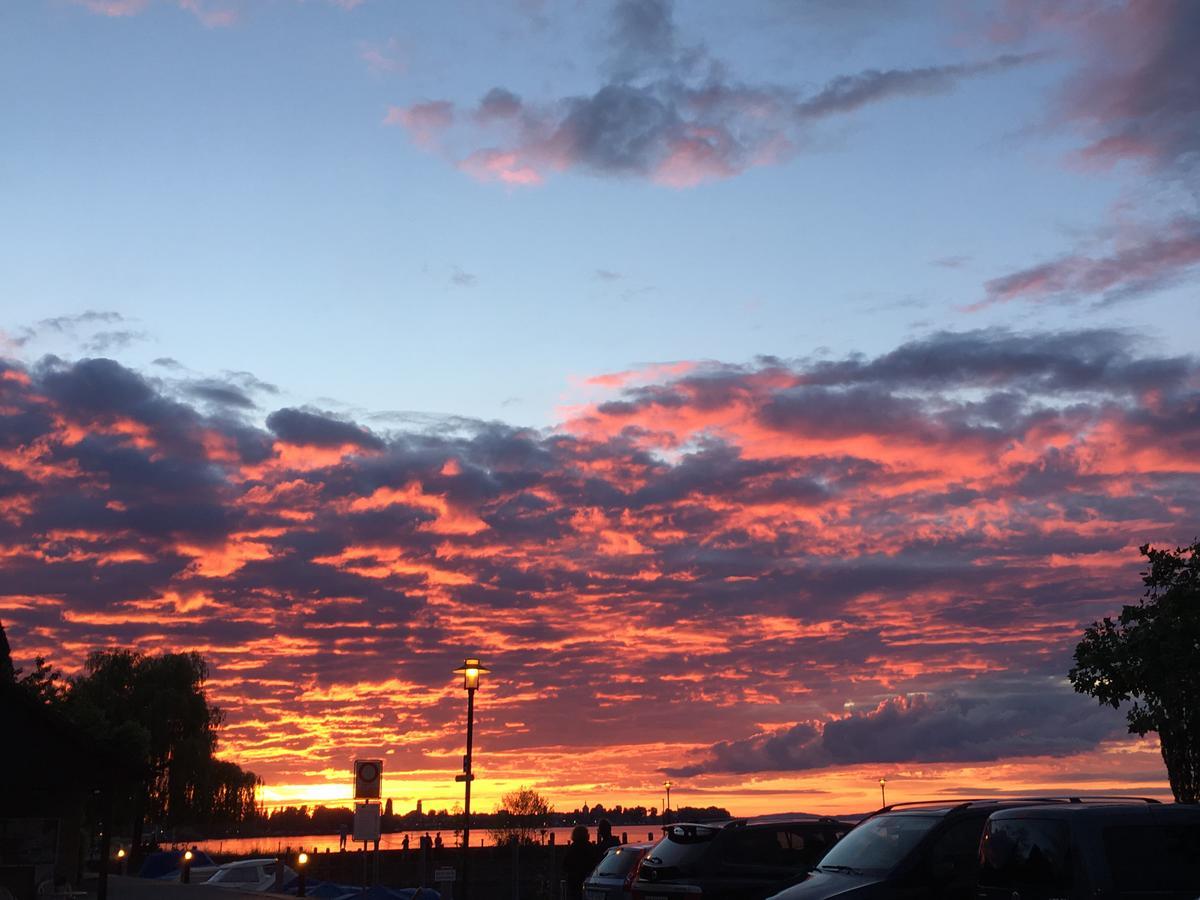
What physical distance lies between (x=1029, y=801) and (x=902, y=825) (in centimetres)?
135

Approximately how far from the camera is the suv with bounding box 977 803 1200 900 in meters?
10.5

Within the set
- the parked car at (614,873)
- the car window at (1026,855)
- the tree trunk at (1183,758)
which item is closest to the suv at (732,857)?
the parked car at (614,873)

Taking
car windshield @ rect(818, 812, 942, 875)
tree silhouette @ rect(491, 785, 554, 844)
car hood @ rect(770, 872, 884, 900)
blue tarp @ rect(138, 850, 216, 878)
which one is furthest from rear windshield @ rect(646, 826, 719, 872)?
tree silhouette @ rect(491, 785, 554, 844)

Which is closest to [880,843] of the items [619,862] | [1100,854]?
[1100,854]

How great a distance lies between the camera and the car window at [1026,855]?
10734 millimetres

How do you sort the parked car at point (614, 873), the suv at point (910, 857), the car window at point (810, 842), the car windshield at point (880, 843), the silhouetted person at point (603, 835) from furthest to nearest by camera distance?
the silhouetted person at point (603, 835), the parked car at point (614, 873), the car window at point (810, 842), the car windshield at point (880, 843), the suv at point (910, 857)

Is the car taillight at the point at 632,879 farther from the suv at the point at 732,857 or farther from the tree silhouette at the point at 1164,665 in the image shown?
the tree silhouette at the point at 1164,665

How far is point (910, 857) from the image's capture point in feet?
43.0

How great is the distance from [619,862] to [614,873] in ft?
0.81

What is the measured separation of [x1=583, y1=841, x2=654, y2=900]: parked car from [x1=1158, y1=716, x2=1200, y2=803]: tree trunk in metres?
12.9

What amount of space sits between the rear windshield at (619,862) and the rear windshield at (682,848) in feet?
8.16

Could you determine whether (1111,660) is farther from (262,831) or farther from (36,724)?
(262,831)

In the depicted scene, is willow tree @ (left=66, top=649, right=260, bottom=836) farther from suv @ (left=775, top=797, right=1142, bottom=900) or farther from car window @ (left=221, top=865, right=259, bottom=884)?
suv @ (left=775, top=797, right=1142, bottom=900)

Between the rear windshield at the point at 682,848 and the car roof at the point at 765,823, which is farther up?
the car roof at the point at 765,823
